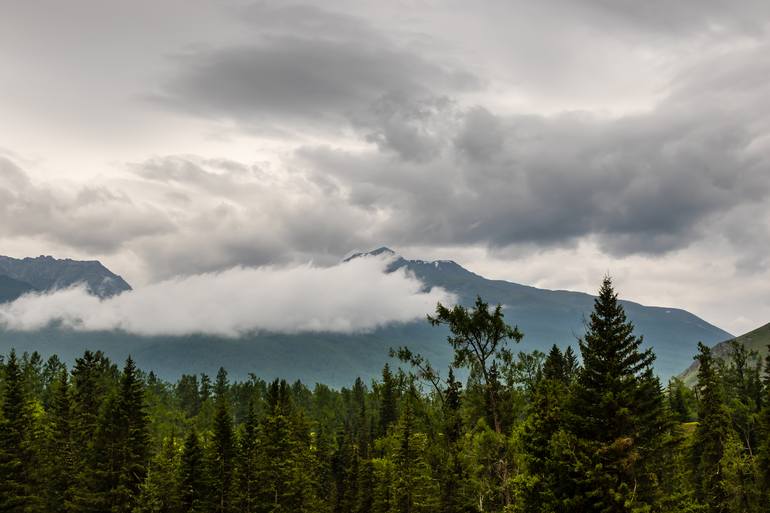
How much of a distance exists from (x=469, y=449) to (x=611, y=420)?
21469 millimetres

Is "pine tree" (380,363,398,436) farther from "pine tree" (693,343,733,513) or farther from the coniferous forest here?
"pine tree" (693,343,733,513)

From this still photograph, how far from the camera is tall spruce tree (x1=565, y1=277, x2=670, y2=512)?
3281 centimetres

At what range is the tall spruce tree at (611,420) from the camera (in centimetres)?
3281

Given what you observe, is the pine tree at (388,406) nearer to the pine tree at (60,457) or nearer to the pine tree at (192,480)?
the pine tree at (192,480)

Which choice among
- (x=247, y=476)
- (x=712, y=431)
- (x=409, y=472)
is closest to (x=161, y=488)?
(x=247, y=476)

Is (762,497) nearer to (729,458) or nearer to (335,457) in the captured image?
(729,458)

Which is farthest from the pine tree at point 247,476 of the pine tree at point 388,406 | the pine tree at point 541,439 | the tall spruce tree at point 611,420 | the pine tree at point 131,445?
the tall spruce tree at point 611,420

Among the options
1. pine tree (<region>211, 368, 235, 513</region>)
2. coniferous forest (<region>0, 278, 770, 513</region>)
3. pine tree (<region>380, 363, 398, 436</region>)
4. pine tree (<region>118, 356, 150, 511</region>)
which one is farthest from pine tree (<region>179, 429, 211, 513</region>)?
pine tree (<region>380, 363, 398, 436</region>)

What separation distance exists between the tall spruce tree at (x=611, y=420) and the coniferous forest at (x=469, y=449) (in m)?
0.08

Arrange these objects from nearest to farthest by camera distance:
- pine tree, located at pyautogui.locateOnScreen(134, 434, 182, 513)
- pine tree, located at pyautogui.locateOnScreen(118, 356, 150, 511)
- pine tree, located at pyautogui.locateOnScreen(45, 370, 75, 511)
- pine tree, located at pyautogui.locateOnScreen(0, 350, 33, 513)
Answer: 1. pine tree, located at pyautogui.locateOnScreen(134, 434, 182, 513)
2. pine tree, located at pyautogui.locateOnScreen(118, 356, 150, 511)
3. pine tree, located at pyautogui.locateOnScreen(0, 350, 33, 513)
4. pine tree, located at pyautogui.locateOnScreen(45, 370, 75, 511)

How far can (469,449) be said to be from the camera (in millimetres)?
53594

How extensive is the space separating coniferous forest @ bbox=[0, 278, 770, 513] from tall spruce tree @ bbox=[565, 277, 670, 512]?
0.08m

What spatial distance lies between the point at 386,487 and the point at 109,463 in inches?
1190

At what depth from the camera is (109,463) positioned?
6028 cm
